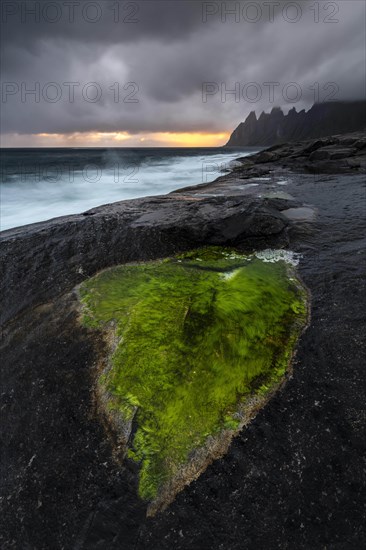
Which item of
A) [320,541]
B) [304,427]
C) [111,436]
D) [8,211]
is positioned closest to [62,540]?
[111,436]

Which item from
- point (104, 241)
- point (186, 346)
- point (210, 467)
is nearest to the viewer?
point (210, 467)

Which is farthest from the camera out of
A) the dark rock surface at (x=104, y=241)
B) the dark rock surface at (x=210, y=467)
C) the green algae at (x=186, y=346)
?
the dark rock surface at (x=104, y=241)

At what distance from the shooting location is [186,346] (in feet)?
11.1

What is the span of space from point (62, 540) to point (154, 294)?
2516mm

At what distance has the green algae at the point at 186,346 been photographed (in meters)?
2.71

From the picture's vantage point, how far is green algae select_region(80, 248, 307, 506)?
2.71m

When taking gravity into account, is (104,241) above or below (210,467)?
above

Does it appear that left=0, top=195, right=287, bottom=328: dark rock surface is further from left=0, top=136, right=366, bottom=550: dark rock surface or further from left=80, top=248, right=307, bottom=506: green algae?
left=80, top=248, right=307, bottom=506: green algae

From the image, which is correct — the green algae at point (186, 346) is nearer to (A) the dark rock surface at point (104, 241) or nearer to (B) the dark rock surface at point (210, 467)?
(B) the dark rock surface at point (210, 467)

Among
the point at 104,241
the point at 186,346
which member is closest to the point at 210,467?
the point at 186,346

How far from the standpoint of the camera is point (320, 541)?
2.13m

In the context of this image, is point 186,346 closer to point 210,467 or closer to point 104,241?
point 210,467

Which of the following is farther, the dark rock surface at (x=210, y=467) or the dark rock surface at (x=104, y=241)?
the dark rock surface at (x=104, y=241)

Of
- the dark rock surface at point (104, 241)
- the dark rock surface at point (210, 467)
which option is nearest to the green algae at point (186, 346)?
the dark rock surface at point (210, 467)
